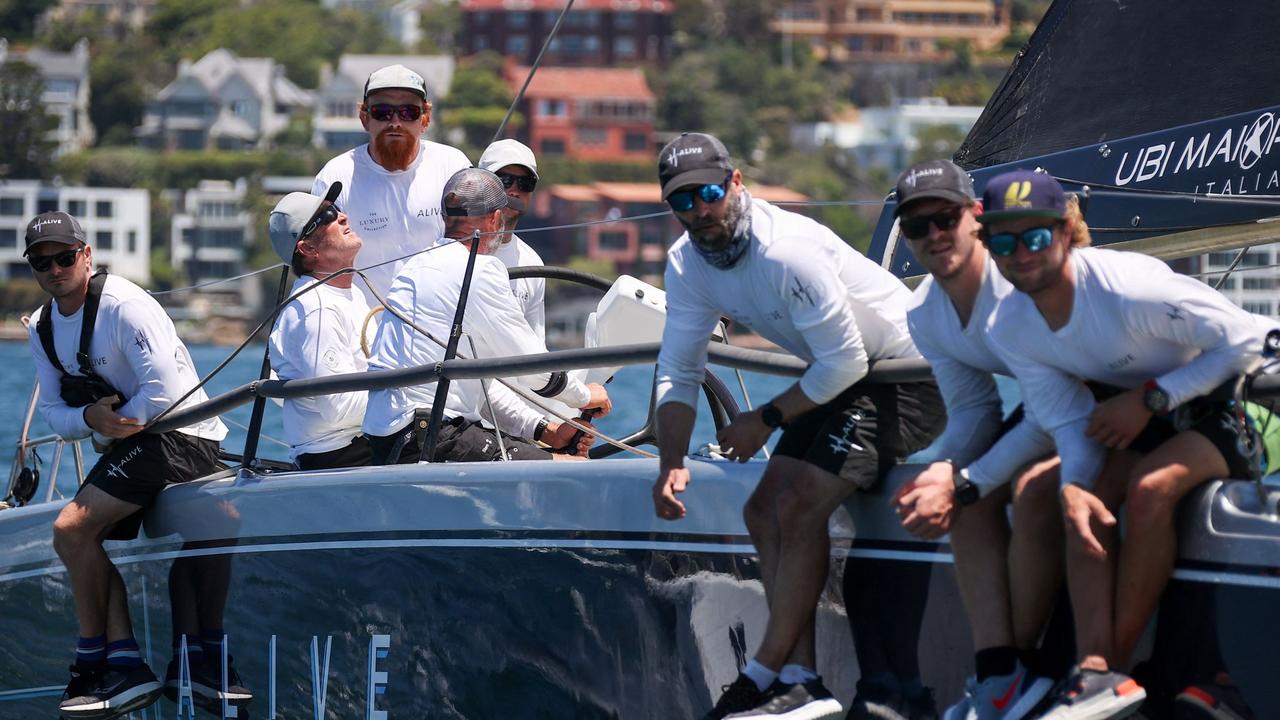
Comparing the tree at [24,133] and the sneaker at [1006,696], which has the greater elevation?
the sneaker at [1006,696]

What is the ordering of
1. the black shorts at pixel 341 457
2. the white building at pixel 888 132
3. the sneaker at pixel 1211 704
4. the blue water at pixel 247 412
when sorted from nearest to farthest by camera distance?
the sneaker at pixel 1211 704 < the black shorts at pixel 341 457 < the blue water at pixel 247 412 < the white building at pixel 888 132

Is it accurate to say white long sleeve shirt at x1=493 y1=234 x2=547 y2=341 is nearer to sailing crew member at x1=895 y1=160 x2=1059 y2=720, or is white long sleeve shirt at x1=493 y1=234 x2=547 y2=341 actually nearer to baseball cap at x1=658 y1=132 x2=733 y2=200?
baseball cap at x1=658 y1=132 x2=733 y2=200

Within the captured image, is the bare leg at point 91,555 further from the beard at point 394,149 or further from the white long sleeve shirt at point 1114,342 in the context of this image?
the white long sleeve shirt at point 1114,342

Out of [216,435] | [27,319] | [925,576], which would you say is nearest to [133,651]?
[216,435]

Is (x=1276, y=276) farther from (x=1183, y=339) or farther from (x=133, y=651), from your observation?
(x=133, y=651)

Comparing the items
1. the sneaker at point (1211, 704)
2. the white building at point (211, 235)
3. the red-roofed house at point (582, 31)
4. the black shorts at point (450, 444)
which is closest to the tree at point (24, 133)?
the white building at point (211, 235)

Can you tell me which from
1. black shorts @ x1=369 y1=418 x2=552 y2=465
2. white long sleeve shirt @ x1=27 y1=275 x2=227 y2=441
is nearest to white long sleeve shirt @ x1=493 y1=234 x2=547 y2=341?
black shorts @ x1=369 y1=418 x2=552 y2=465

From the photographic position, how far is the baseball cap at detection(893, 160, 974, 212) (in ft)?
10.7

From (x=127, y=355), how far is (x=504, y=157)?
46.8 inches

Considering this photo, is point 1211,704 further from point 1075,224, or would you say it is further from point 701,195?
point 701,195

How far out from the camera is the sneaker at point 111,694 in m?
5.14

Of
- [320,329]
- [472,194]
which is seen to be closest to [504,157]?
[472,194]

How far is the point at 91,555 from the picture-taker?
206 inches

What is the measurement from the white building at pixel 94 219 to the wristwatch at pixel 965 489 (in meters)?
77.5
